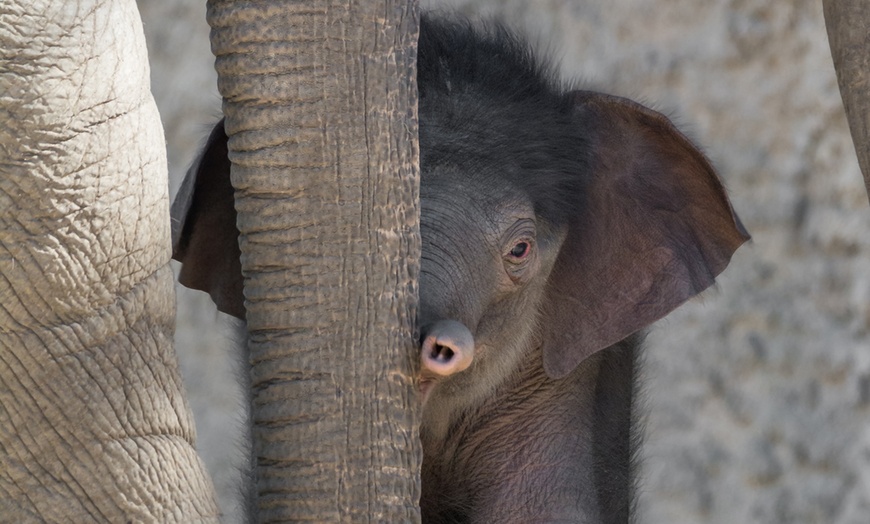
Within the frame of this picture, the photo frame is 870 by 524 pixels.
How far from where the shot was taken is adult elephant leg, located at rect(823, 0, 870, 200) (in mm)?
1898

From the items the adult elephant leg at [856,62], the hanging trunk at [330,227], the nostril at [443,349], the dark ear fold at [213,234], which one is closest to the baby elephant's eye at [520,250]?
the dark ear fold at [213,234]

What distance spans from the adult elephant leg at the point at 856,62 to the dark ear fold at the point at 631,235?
0.60 m

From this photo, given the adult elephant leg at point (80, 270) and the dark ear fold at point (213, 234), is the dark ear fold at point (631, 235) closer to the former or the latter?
the dark ear fold at point (213, 234)

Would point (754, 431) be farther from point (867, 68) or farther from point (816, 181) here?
point (867, 68)

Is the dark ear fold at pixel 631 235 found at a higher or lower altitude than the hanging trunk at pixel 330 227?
lower

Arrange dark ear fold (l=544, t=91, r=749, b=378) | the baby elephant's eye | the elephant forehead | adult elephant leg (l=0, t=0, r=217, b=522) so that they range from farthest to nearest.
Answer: dark ear fold (l=544, t=91, r=749, b=378) → the baby elephant's eye → the elephant forehead → adult elephant leg (l=0, t=0, r=217, b=522)

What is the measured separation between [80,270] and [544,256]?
1.40 metres

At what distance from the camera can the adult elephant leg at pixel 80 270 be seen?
1185mm

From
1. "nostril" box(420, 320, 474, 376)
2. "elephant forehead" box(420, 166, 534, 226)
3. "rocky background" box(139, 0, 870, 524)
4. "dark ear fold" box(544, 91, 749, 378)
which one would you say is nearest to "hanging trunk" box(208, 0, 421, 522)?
"nostril" box(420, 320, 474, 376)

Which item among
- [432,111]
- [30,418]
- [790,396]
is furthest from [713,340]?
[30,418]

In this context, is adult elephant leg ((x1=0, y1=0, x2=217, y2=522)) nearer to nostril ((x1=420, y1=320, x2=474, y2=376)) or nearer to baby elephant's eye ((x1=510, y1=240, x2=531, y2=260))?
nostril ((x1=420, y1=320, x2=474, y2=376))

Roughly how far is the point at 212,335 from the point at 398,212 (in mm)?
2839

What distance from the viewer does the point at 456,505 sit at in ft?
8.55

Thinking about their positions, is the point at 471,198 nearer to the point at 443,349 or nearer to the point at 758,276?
the point at 443,349
